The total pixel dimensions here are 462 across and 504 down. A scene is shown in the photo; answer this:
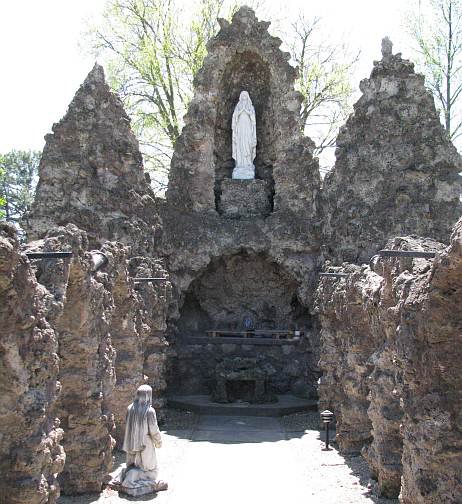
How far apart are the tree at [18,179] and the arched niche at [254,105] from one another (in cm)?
1166

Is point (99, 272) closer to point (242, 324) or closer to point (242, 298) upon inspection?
point (242, 324)

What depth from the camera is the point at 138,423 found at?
37.2 feet

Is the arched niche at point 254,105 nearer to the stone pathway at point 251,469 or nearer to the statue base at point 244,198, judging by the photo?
the statue base at point 244,198

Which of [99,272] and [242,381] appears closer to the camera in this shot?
[99,272]

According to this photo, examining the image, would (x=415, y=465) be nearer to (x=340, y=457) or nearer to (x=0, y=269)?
(x=0, y=269)

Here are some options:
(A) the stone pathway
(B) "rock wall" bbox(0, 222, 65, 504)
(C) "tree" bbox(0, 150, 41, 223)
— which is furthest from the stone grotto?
(C) "tree" bbox(0, 150, 41, 223)

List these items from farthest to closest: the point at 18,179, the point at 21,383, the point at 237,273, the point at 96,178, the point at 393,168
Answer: the point at 18,179 → the point at 237,273 → the point at 96,178 → the point at 393,168 → the point at 21,383

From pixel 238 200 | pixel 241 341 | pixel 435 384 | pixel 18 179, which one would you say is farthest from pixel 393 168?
pixel 18 179

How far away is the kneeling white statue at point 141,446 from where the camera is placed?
1133 centimetres

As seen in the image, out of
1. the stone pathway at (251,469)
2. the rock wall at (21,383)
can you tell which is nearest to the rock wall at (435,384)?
the rock wall at (21,383)

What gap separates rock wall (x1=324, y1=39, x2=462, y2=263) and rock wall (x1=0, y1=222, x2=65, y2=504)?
498 inches

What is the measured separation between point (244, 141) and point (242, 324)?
19.8 ft

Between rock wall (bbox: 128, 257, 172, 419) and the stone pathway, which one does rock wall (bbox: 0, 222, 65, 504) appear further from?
rock wall (bbox: 128, 257, 172, 419)

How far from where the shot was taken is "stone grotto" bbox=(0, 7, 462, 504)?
7.08 meters
